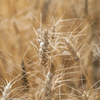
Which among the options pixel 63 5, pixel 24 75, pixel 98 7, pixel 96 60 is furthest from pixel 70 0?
pixel 24 75

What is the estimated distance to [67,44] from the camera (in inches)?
26.8

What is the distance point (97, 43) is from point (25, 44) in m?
0.50

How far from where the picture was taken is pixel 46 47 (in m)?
0.67

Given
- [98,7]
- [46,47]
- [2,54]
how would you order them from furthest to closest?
[2,54], [98,7], [46,47]

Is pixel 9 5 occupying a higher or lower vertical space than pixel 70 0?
higher

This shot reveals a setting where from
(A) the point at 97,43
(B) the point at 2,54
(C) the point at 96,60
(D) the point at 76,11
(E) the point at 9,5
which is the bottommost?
(C) the point at 96,60

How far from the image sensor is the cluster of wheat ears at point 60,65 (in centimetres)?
69

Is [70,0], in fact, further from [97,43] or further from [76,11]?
[97,43]

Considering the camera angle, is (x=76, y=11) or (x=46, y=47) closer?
(x=46, y=47)

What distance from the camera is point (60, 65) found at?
0.91 m

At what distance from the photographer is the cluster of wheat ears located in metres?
0.69

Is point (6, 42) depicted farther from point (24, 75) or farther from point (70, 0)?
point (70, 0)

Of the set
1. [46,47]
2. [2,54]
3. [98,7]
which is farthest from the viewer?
A: [2,54]

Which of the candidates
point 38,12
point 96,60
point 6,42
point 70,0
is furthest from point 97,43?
point 6,42
